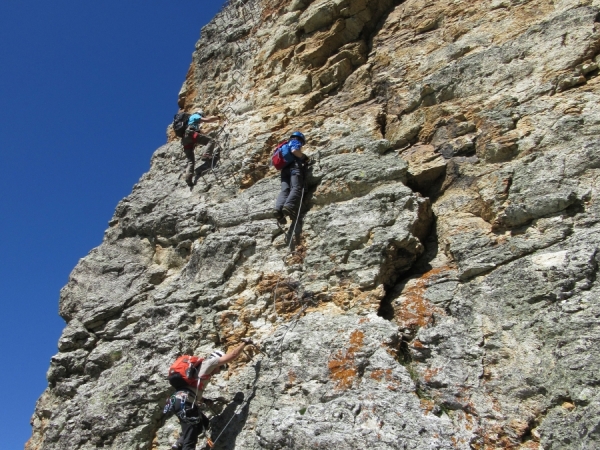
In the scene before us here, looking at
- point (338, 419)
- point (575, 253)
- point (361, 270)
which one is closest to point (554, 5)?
point (575, 253)

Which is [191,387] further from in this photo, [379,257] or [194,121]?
[194,121]

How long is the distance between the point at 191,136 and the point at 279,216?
4066 mm

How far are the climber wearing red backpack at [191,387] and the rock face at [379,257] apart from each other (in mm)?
326

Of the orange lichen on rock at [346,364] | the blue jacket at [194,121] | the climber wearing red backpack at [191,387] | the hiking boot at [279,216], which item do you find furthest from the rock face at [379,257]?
the blue jacket at [194,121]

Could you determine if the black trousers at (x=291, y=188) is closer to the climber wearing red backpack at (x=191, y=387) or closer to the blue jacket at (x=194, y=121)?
the climber wearing red backpack at (x=191, y=387)

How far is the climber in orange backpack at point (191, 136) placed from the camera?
1281 centimetres

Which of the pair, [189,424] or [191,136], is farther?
[191,136]

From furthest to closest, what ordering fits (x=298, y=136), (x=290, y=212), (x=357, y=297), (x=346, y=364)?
1. (x=298, y=136)
2. (x=290, y=212)
3. (x=357, y=297)
4. (x=346, y=364)

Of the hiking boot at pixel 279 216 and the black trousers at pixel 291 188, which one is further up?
the black trousers at pixel 291 188

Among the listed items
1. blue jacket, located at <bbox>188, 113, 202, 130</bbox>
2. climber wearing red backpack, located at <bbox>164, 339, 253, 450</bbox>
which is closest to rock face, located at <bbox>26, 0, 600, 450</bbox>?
climber wearing red backpack, located at <bbox>164, 339, 253, 450</bbox>

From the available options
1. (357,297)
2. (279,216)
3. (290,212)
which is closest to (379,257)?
(357,297)

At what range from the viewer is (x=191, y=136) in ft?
42.5

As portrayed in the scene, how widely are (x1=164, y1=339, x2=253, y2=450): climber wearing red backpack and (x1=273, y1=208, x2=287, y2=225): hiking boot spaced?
2.43 metres

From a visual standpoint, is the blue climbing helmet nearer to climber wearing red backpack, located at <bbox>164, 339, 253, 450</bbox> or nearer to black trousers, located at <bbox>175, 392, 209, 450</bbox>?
climber wearing red backpack, located at <bbox>164, 339, 253, 450</bbox>
